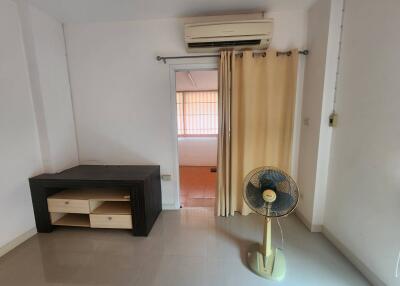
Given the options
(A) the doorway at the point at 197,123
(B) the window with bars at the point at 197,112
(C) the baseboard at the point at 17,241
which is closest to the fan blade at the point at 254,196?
(C) the baseboard at the point at 17,241

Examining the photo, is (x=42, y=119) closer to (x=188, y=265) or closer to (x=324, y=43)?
(x=188, y=265)

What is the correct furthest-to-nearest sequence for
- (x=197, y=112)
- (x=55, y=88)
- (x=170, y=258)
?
(x=197, y=112) < (x=55, y=88) < (x=170, y=258)

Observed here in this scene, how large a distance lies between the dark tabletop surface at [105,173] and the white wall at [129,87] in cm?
14

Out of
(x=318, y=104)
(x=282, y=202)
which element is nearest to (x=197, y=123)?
(x=318, y=104)

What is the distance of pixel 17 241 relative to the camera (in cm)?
188

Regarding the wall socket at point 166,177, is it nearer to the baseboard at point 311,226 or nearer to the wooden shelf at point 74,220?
the wooden shelf at point 74,220

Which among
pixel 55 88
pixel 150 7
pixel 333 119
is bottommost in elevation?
pixel 333 119

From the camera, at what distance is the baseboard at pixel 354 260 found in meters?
1.38

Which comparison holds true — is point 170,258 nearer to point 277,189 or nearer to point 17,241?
point 277,189

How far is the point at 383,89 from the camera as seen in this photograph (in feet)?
4.25

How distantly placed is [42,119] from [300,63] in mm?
2922

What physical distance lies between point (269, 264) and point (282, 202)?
53 cm

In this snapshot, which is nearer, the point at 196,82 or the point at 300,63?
the point at 300,63

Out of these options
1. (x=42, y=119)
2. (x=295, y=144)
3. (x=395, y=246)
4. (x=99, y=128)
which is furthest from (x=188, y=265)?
(x=42, y=119)
